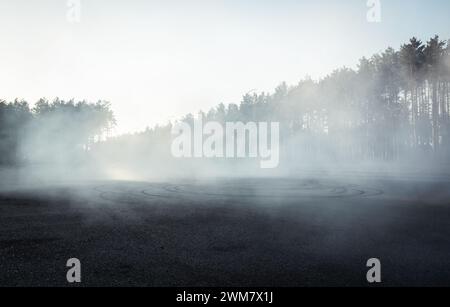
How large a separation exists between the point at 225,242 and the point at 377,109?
5046cm

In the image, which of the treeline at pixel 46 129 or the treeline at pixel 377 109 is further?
the treeline at pixel 46 129

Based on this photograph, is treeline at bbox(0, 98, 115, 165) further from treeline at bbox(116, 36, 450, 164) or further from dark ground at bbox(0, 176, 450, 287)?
dark ground at bbox(0, 176, 450, 287)

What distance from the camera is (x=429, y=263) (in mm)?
4988

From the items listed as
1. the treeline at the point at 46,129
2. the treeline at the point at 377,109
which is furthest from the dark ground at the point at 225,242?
the treeline at the point at 46,129

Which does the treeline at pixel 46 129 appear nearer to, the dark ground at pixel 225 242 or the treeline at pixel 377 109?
the treeline at pixel 377 109

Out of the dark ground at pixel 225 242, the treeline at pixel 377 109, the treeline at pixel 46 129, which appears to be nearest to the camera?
the dark ground at pixel 225 242

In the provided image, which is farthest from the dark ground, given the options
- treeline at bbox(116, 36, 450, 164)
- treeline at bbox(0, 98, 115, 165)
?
treeline at bbox(0, 98, 115, 165)

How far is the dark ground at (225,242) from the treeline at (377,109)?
1407 inches

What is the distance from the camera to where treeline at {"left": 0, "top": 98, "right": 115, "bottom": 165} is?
55.7 m

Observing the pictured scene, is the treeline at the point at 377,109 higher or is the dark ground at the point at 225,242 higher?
the treeline at the point at 377,109

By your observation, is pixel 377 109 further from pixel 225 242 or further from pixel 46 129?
pixel 46 129

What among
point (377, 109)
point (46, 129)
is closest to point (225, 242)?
point (377, 109)

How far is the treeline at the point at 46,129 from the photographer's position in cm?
5572
